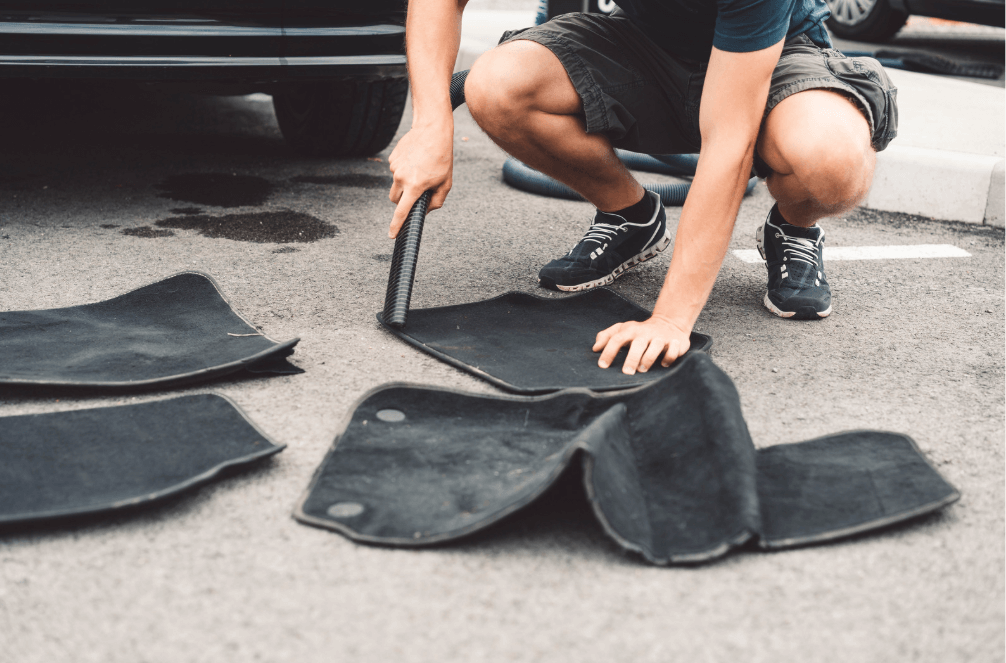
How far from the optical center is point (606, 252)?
88.6 inches

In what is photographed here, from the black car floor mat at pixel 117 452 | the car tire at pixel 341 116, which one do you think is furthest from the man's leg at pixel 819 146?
the car tire at pixel 341 116

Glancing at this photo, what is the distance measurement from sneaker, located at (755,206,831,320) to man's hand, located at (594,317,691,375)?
0.52 meters

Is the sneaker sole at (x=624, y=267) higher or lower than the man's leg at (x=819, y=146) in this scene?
lower

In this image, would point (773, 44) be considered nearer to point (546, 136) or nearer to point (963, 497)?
point (546, 136)

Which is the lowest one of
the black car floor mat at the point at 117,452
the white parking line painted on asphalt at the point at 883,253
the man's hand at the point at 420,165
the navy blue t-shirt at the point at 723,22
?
the white parking line painted on asphalt at the point at 883,253

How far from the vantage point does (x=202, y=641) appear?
3.21 ft

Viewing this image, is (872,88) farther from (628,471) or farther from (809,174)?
(628,471)

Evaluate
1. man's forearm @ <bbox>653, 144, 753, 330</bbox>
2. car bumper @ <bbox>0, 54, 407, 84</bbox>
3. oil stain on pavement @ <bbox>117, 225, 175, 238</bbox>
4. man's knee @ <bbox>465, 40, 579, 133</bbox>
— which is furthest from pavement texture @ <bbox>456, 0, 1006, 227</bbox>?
oil stain on pavement @ <bbox>117, 225, 175, 238</bbox>

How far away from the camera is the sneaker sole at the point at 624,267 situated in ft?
7.33

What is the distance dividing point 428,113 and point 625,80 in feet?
1.75

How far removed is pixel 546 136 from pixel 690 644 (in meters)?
1.39

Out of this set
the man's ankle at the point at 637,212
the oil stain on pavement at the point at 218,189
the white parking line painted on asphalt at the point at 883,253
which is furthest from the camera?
the oil stain on pavement at the point at 218,189

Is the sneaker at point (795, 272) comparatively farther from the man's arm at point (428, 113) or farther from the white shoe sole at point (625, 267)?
the man's arm at point (428, 113)

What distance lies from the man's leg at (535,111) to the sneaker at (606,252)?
0.45ft
